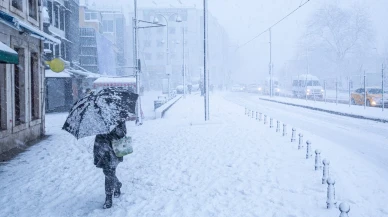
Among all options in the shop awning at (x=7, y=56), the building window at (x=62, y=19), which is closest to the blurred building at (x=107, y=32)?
the building window at (x=62, y=19)

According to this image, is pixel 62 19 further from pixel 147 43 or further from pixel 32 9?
pixel 147 43

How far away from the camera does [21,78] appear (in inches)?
444

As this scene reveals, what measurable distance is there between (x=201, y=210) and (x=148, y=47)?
248 feet

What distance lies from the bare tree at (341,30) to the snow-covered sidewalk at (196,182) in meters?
44.9

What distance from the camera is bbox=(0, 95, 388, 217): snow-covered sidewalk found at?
17.6 ft

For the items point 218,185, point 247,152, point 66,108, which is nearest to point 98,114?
point 218,185

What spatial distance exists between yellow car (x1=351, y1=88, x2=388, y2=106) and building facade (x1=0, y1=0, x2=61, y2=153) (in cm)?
2247

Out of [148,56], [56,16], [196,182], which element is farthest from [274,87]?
[196,182]

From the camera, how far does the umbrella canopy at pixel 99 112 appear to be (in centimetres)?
486

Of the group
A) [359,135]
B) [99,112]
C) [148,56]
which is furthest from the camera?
[148,56]

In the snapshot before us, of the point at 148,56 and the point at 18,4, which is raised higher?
the point at 148,56

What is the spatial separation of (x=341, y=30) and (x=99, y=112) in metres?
52.5

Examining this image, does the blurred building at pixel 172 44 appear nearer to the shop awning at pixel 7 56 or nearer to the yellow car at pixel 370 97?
the yellow car at pixel 370 97

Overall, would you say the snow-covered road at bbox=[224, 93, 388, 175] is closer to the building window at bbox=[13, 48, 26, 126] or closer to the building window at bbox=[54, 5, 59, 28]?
the building window at bbox=[13, 48, 26, 126]
